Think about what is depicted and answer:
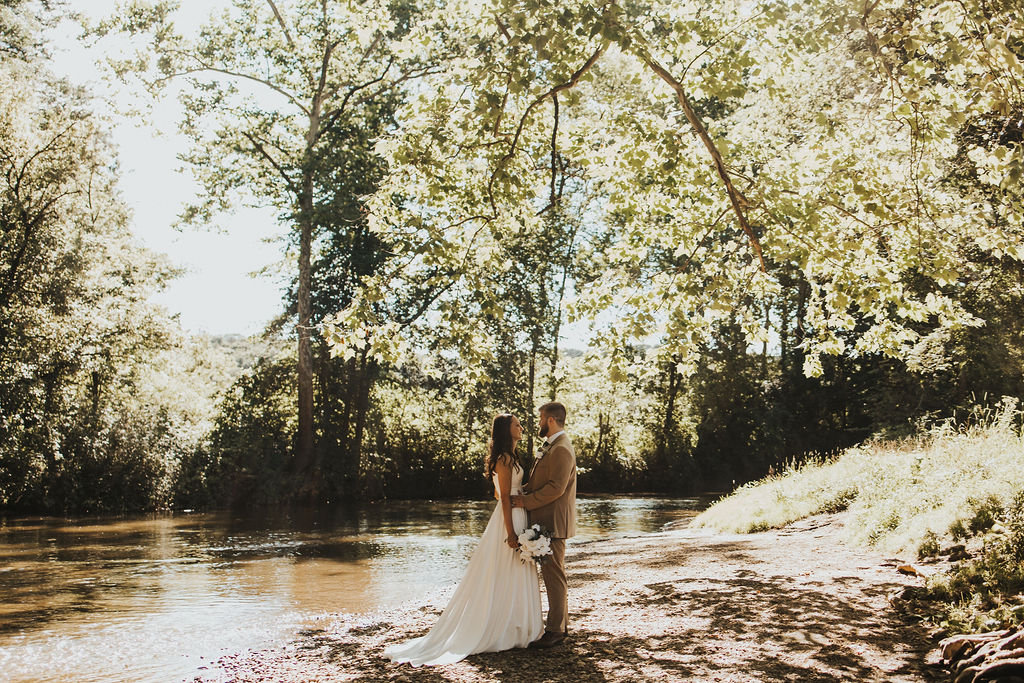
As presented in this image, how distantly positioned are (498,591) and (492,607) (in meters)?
0.14

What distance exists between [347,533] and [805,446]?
25469 mm

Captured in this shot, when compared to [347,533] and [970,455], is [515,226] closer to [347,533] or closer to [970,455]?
[970,455]

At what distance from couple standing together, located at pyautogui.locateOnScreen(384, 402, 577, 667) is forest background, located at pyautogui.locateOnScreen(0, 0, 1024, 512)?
2.13 m

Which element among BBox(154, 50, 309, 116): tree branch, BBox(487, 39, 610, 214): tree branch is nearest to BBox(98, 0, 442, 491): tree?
BBox(154, 50, 309, 116): tree branch

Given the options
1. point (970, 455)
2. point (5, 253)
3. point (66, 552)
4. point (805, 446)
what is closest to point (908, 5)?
point (970, 455)

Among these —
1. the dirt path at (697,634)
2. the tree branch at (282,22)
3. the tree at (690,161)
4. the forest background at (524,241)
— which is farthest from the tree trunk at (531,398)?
the dirt path at (697,634)

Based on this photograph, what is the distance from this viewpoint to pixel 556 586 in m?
6.95

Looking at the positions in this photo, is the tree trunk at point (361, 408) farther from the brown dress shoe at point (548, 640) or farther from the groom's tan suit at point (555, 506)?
the brown dress shoe at point (548, 640)

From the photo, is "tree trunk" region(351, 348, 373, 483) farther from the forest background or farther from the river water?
the river water

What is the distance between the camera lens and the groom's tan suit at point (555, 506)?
680cm

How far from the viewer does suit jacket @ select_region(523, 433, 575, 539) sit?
22.3 ft

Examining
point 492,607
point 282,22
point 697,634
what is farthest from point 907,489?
point 282,22

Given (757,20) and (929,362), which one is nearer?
(757,20)

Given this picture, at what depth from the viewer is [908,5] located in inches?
487
